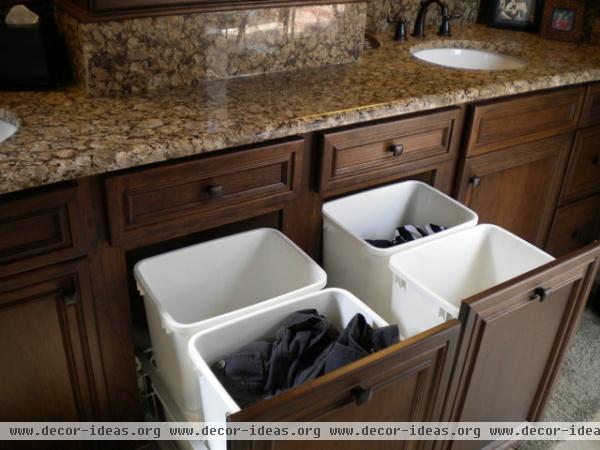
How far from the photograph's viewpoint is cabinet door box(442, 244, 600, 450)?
1152mm

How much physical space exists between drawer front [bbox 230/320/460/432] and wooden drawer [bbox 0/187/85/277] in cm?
55

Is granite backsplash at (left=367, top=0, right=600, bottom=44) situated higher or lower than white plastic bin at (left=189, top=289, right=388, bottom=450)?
higher

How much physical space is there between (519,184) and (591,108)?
0.37 meters

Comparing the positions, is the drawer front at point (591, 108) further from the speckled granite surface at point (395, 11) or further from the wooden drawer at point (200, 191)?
the wooden drawer at point (200, 191)

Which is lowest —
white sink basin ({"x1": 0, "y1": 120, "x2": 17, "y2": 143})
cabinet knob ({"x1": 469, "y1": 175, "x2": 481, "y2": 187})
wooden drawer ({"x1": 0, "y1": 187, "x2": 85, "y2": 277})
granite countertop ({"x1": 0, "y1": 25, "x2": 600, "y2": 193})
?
cabinet knob ({"x1": 469, "y1": 175, "x2": 481, "y2": 187})

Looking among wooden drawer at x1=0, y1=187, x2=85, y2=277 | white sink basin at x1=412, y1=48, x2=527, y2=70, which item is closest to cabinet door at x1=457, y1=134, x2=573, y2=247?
white sink basin at x1=412, y1=48, x2=527, y2=70

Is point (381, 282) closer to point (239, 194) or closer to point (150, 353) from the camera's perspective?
point (239, 194)

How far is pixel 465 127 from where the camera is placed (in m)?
1.71

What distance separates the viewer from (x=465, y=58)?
225 cm

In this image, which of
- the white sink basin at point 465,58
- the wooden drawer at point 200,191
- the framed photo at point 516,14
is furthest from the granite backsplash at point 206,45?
the framed photo at point 516,14

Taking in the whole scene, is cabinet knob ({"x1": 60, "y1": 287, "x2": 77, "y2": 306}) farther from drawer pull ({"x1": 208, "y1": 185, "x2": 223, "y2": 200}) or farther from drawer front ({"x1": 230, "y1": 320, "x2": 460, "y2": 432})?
drawer front ({"x1": 230, "y1": 320, "x2": 460, "y2": 432})

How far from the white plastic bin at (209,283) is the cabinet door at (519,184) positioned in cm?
68

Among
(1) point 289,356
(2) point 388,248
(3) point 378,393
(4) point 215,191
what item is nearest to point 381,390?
(3) point 378,393

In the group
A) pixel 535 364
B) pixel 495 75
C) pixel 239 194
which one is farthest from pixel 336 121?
pixel 535 364
